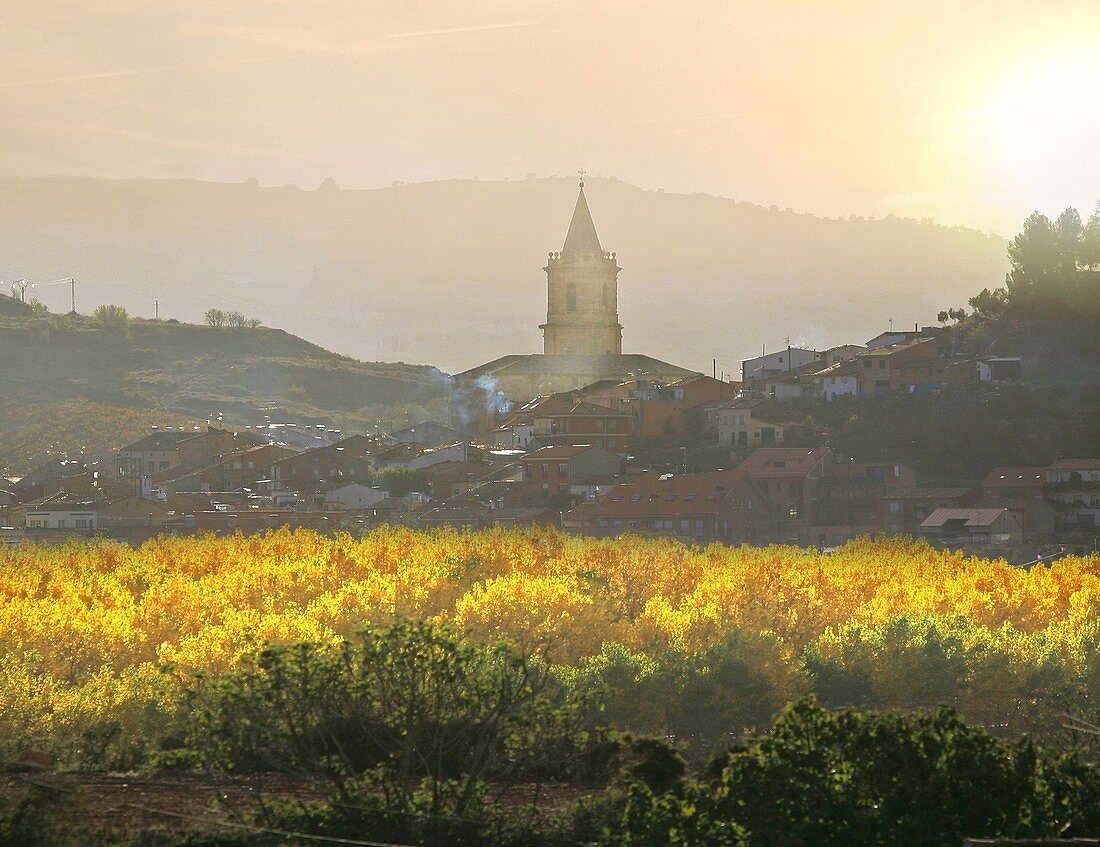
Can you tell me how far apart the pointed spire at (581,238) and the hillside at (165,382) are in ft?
44.7

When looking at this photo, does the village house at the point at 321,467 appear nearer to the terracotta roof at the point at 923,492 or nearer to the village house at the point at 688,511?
the village house at the point at 688,511

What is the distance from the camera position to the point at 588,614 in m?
41.2

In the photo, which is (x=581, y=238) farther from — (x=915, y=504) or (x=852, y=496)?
(x=915, y=504)

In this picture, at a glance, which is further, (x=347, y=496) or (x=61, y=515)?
(x=347, y=496)

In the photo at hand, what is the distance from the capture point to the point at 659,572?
163 feet

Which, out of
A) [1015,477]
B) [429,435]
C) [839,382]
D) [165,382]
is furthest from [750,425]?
[165,382]

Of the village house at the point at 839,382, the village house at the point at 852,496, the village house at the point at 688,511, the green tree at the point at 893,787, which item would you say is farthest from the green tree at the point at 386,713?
the village house at the point at 839,382

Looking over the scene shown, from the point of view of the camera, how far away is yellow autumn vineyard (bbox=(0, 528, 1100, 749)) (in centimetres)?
3256

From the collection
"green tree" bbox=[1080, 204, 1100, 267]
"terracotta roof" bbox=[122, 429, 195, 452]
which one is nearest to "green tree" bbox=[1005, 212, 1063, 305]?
"green tree" bbox=[1080, 204, 1100, 267]

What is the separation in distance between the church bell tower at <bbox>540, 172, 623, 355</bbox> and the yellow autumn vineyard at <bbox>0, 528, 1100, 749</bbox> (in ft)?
217

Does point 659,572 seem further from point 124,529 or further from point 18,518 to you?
point 18,518

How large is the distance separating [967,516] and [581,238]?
7080 cm

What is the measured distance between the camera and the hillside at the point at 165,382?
120500mm

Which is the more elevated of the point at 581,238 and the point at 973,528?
the point at 581,238
